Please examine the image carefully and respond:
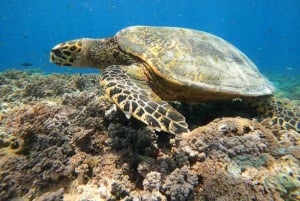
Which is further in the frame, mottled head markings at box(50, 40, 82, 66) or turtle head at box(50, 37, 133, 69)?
mottled head markings at box(50, 40, 82, 66)

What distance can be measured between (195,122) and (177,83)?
2.51 feet

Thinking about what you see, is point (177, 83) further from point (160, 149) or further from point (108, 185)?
point (108, 185)

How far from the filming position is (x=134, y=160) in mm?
2895

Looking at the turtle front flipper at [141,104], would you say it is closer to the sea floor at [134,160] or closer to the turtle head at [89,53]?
the sea floor at [134,160]

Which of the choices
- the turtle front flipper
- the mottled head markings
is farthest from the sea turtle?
the mottled head markings

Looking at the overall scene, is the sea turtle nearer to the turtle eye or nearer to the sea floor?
the sea floor

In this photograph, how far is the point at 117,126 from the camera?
10.7ft

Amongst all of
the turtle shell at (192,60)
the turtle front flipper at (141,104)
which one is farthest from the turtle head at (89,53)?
the turtle front flipper at (141,104)

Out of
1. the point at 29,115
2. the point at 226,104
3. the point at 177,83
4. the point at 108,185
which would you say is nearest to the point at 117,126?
the point at 108,185

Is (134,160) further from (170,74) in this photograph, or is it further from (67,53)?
(67,53)

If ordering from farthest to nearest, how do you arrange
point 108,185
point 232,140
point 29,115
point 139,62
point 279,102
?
1. point 279,102
2. point 139,62
3. point 29,115
4. point 232,140
5. point 108,185

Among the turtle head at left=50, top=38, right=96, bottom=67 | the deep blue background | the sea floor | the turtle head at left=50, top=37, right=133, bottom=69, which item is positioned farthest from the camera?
the deep blue background

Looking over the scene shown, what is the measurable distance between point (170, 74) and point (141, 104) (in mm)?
956

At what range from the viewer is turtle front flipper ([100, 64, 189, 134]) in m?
3.00
